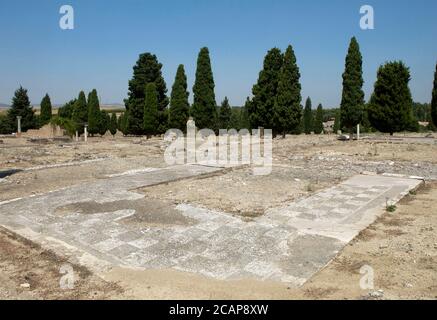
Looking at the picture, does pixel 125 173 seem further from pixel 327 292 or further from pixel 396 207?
pixel 327 292

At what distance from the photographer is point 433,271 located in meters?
5.00

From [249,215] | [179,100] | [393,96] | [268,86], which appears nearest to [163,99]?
[179,100]

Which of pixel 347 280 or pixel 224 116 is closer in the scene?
pixel 347 280

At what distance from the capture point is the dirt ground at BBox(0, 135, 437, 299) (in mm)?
4484

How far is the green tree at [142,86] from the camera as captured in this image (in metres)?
32.6

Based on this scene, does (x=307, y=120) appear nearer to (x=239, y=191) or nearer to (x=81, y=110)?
(x=81, y=110)

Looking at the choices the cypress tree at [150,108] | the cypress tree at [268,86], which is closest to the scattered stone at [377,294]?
the cypress tree at [268,86]

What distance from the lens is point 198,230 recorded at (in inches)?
266

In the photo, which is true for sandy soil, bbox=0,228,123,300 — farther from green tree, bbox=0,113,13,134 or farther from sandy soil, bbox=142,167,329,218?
green tree, bbox=0,113,13,134

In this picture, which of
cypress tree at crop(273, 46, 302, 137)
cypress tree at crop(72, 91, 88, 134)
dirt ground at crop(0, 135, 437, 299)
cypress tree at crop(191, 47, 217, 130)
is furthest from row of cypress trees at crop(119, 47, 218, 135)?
dirt ground at crop(0, 135, 437, 299)

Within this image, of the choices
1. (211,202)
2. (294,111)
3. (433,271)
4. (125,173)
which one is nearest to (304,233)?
(433,271)

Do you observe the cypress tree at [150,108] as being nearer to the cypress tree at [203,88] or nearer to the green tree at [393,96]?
the cypress tree at [203,88]

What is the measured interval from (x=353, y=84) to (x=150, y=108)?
53.2ft

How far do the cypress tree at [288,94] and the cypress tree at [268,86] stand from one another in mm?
726
